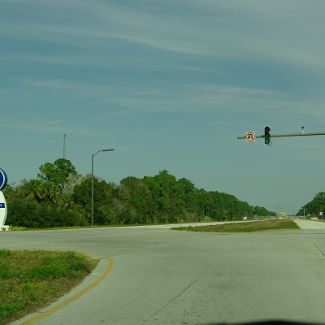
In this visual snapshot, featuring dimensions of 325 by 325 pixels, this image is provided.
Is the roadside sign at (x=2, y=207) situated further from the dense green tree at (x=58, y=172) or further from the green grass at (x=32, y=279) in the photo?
the dense green tree at (x=58, y=172)

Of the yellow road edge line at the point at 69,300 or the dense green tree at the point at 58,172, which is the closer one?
the yellow road edge line at the point at 69,300

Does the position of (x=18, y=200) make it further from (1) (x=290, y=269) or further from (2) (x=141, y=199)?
(1) (x=290, y=269)

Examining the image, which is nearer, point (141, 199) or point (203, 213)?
point (141, 199)

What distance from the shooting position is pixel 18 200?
6706 centimetres

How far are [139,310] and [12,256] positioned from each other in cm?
898

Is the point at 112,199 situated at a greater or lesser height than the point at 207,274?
greater

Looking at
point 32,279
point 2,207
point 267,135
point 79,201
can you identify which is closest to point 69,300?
point 32,279

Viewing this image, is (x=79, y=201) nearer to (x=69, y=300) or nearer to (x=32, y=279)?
(x=32, y=279)

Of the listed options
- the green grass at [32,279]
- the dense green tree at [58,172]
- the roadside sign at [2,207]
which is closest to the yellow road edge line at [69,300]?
the green grass at [32,279]

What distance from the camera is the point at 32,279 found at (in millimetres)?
12828

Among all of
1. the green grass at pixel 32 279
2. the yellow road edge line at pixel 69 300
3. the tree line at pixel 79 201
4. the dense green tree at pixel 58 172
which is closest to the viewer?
the yellow road edge line at pixel 69 300

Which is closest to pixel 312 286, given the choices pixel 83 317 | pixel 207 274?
pixel 207 274

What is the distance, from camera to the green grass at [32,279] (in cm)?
995

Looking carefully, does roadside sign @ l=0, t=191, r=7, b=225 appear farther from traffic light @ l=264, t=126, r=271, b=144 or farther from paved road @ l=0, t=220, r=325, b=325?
paved road @ l=0, t=220, r=325, b=325
